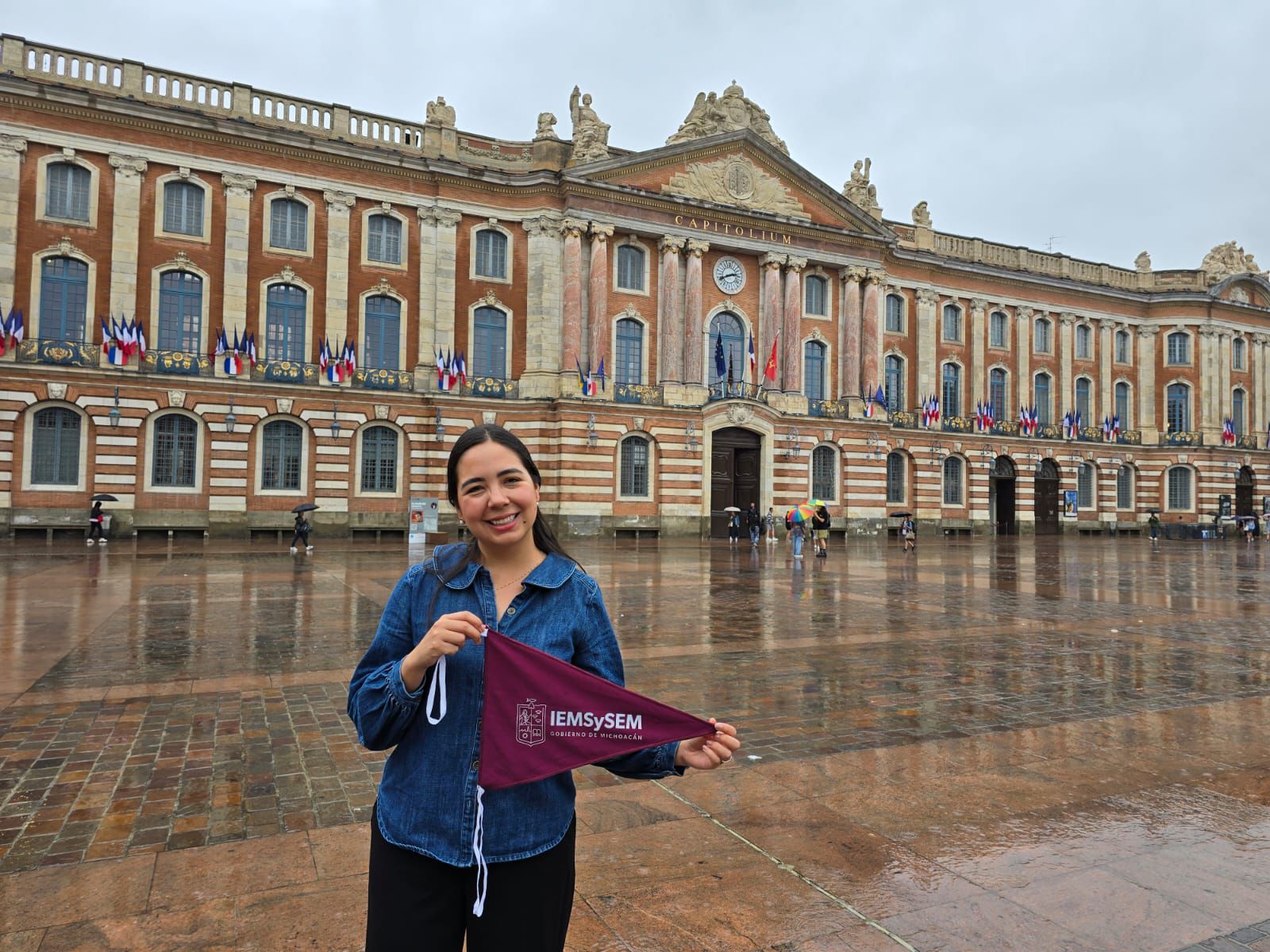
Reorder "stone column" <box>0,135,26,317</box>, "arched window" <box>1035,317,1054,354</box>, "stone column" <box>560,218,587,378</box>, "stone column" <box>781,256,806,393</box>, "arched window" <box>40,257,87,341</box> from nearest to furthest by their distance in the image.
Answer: "stone column" <box>0,135,26,317</box>, "arched window" <box>40,257,87,341</box>, "stone column" <box>560,218,587,378</box>, "stone column" <box>781,256,806,393</box>, "arched window" <box>1035,317,1054,354</box>

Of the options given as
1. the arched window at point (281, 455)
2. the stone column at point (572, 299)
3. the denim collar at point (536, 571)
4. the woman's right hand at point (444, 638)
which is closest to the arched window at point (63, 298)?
the arched window at point (281, 455)

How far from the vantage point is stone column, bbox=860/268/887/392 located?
39531 millimetres

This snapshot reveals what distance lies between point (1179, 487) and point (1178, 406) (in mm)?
4877

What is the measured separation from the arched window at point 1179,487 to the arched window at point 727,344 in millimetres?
30424

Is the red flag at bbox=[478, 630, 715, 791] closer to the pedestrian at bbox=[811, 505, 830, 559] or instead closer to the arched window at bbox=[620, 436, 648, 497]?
the pedestrian at bbox=[811, 505, 830, 559]

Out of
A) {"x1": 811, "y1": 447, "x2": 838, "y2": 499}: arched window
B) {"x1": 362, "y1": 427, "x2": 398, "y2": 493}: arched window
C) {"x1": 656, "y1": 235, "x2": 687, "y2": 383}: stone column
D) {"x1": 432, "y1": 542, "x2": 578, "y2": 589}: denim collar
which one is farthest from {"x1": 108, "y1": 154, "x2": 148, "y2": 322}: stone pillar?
{"x1": 432, "y1": 542, "x2": 578, "y2": 589}: denim collar

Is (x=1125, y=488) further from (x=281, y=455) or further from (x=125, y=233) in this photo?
(x=125, y=233)

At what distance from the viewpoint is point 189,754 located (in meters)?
5.61

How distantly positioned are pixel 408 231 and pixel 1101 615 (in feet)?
93.6

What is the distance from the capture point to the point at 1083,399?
48938 mm

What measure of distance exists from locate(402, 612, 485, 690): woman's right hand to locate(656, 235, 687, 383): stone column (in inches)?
1331

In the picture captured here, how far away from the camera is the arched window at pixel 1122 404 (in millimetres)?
49906

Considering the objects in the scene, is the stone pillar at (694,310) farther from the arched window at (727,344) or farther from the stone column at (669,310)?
the arched window at (727,344)

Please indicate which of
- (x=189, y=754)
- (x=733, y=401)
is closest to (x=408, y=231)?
(x=733, y=401)
